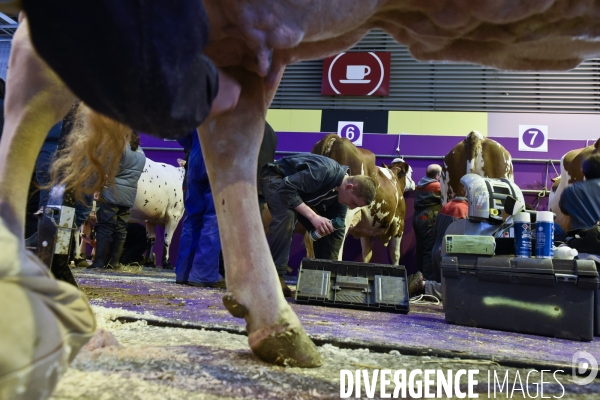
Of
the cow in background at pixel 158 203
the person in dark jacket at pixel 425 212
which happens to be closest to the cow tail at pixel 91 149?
the person in dark jacket at pixel 425 212

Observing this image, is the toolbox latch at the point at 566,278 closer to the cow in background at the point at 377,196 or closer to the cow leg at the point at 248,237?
the cow leg at the point at 248,237

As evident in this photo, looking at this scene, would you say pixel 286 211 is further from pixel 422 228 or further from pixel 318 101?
pixel 318 101

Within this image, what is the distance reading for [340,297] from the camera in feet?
9.48

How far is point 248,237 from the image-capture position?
1.06m

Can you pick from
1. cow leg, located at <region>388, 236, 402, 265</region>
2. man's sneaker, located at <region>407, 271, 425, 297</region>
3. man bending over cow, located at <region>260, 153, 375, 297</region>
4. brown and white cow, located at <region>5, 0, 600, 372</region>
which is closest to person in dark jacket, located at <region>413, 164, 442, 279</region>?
cow leg, located at <region>388, 236, 402, 265</region>

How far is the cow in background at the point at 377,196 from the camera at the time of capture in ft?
18.7

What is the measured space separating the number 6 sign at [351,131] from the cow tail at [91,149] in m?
5.84

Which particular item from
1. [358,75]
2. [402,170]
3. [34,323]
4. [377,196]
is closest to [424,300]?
[377,196]

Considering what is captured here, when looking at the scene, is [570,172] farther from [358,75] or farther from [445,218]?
[358,75]

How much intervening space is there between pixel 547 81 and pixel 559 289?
861 cm

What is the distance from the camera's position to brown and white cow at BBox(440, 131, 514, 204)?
17.8ft

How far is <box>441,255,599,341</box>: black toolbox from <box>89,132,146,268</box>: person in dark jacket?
351 cm

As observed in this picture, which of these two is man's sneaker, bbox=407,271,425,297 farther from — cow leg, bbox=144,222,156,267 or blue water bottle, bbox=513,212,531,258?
cow leg, bbox=144,222,156,267

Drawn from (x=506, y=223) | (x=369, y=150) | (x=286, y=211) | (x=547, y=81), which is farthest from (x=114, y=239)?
(x=547, y=81)
